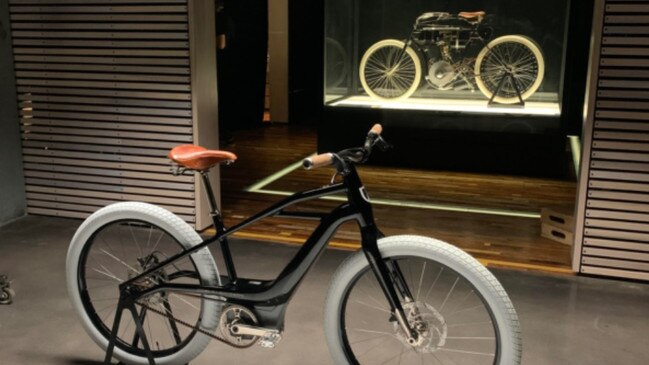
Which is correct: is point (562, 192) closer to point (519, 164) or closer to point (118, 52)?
point (519, 164)

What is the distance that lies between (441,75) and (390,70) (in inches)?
24.0

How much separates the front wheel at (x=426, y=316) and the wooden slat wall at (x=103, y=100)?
1.97m

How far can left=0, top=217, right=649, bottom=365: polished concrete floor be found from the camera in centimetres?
339

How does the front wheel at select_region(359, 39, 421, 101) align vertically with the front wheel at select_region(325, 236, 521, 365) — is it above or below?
above

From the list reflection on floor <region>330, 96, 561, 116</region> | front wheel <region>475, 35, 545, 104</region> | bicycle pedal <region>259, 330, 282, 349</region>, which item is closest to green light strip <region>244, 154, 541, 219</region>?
reflection on floor <region>330, 96, 561, 116</region>

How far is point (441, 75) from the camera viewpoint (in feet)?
26.6

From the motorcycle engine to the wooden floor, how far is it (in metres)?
1.12

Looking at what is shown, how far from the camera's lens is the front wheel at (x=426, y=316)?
2.54 metres

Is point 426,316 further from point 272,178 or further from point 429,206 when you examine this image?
point 272,178

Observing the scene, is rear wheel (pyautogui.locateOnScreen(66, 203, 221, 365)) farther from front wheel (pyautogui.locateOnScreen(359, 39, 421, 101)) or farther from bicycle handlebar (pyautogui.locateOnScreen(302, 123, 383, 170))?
front wheel (pyautogui.locateOnScreen(359, 39, 421, 101))

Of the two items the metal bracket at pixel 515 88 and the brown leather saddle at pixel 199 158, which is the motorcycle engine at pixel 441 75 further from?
the brown leather saddle at pixel 199 158

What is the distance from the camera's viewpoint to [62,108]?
545 centimetres

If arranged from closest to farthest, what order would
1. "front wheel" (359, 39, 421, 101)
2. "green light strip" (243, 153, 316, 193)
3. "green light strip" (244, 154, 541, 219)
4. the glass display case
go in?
"green light strip" (244, 154, 541, 219) → "green light strip" (243, 153, 316, 193) → the glass display case → "front wheel" (359, 39, 421, 101)

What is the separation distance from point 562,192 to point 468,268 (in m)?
4.49
